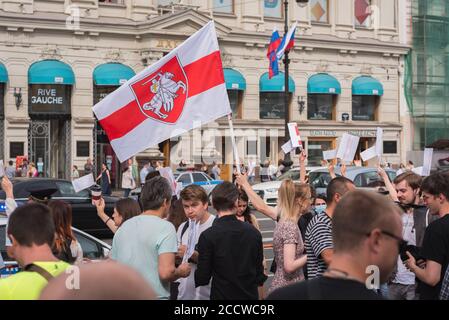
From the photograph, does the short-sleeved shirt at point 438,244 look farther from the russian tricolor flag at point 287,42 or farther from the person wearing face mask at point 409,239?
the russian tricolor flag at point 287,42

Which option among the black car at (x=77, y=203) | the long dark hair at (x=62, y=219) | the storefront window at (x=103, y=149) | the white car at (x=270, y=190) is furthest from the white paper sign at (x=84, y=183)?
the storefront window at (x=103, y=149)

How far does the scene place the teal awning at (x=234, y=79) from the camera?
3990cm

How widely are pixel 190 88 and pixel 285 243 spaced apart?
137 inches

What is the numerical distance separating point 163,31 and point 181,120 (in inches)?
1130

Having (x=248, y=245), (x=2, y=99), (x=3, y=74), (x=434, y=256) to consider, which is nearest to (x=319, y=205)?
(x=248, y=245)

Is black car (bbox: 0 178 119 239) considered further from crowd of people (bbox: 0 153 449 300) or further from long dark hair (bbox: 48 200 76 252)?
long dark hair (bbox: 48 200 76 252)

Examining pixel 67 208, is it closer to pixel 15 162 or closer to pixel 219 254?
pixel 219 254

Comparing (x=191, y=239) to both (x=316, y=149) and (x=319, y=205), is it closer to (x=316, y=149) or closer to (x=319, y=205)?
(x=319, y=205)

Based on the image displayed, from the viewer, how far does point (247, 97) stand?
136 feet

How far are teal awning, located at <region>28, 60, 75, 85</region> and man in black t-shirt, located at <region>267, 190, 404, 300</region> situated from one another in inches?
1284

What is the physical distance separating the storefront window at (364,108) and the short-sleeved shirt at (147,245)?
40.4m

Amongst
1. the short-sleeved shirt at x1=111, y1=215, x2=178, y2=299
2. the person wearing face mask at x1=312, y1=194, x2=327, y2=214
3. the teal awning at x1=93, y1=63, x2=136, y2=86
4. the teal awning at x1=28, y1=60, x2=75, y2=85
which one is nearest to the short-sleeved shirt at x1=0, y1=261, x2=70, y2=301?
the short-sleeved shirt at x1=111, y1=215, x2=178, y2=299

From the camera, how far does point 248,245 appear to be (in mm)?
6172

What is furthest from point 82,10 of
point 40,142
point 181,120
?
point 181,120
